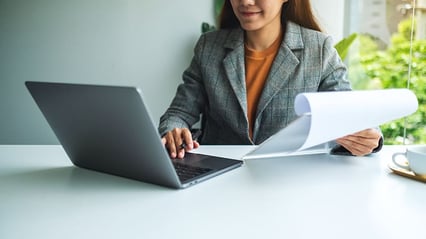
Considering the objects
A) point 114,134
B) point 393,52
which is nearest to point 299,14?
point 114,134

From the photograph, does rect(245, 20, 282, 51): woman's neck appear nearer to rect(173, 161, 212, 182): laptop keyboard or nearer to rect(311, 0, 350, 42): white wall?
rect(173, 161, 212, 182): laptop keyboard

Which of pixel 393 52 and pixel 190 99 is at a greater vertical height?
pixel 393 52

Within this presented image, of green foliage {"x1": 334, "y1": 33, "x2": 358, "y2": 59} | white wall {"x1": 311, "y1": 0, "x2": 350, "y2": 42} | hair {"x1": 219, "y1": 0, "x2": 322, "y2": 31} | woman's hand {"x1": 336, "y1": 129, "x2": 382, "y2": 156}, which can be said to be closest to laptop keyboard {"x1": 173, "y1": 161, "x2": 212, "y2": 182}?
woman's hand {"x1": 336, "y1": 129, "x2": 382, "y2": 156}

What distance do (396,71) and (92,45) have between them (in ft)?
6.00

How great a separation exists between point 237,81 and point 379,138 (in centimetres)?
49

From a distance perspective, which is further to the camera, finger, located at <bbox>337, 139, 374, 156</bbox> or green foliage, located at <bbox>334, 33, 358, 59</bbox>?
green foliage, located at <bbox>334, 33, 358, 59</bbox>

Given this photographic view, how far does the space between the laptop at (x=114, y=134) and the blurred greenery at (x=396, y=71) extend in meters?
1.95

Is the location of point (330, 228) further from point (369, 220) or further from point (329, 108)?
point (329, 108)

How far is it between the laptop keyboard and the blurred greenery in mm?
1859

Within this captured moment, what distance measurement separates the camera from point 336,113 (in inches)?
29.3

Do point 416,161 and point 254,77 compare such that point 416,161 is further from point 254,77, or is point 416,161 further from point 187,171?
point 254,77

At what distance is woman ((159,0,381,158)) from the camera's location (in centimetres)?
132

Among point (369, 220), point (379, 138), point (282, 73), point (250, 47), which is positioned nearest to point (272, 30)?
point (250, 47)

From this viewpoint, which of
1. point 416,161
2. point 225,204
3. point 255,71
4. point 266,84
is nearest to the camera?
point 225,204
